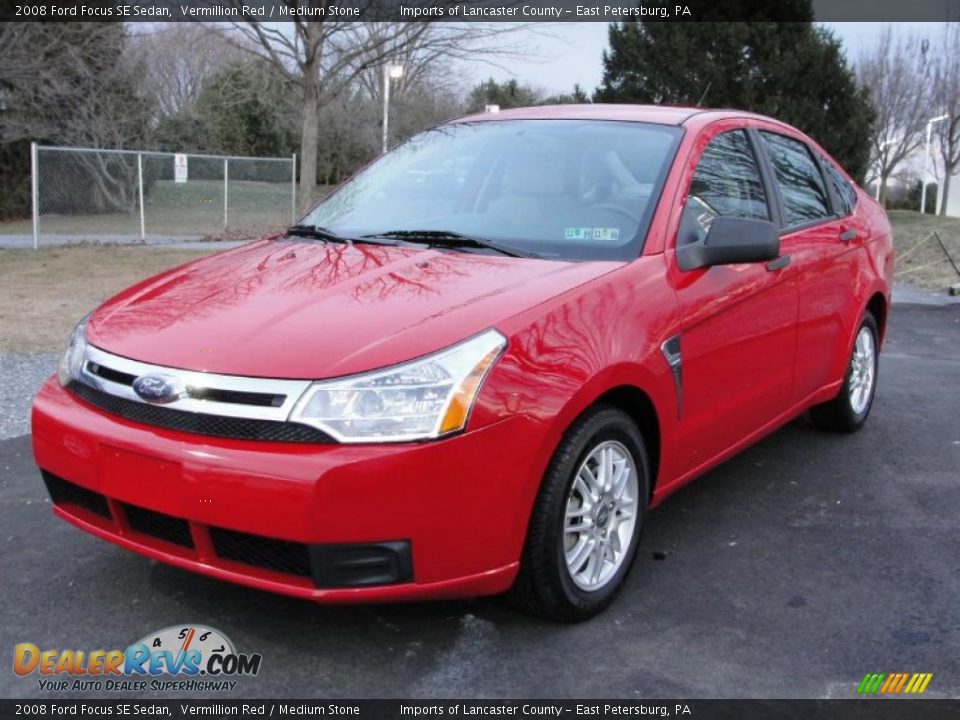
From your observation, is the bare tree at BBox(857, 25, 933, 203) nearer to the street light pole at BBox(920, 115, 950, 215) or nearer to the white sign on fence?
the street light pole at BBox(920, 115, 950, 215)

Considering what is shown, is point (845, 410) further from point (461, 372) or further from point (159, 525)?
point (159, 525)

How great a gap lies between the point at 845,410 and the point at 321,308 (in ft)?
11.2

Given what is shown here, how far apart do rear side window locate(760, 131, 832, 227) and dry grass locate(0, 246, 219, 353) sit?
560 centimetres

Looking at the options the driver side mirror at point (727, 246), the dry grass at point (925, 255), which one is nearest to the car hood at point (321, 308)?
the driver side mirror at point (727, 246)

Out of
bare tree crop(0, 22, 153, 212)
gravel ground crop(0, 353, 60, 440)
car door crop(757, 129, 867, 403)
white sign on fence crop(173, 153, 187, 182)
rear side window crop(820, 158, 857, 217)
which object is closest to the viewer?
car door crop(757, 129, 867, 403)

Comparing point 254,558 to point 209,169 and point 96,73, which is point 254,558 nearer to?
point 209,169

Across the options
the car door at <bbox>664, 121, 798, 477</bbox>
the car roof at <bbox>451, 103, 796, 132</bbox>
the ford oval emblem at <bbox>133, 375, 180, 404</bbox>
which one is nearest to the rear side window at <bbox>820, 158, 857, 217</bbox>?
the car roof at <bbox>451, 103, 796, 132</bbox>

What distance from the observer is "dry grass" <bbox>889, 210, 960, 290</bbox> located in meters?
13.4

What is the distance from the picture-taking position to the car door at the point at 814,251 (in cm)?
430

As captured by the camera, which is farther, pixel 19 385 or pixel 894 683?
pixel 19 385

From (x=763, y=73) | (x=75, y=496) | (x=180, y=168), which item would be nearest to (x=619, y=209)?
(x=75, y=496)

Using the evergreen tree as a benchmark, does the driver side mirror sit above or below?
below

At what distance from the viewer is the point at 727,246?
3451 millimetres
